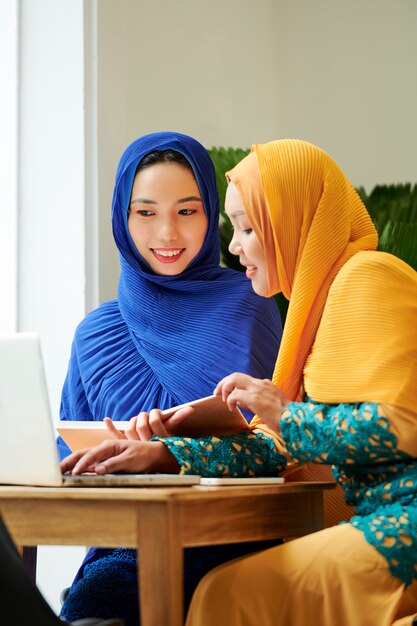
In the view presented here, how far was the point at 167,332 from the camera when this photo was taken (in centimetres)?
252

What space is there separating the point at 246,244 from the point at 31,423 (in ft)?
2.09

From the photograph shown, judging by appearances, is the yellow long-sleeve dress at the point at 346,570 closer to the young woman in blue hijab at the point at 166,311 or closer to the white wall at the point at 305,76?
the young woman in blue hijab at the point at 166,311

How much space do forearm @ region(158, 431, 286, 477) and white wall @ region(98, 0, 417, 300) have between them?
2013 mm

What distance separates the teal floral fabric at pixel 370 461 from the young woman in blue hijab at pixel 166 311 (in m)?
0.76

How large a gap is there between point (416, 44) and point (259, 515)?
3.14 meters

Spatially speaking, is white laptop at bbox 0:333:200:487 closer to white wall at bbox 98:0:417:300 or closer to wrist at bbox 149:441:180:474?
wrist at bbox 149:441:180:474

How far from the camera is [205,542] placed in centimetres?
145

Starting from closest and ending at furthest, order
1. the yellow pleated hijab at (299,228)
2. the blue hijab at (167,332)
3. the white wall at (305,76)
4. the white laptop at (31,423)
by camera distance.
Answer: the white laptop at (31,423) < the yellow pleated hijab at (299,228) < the blue hijab at (167,332) < the white wall at (305,76)

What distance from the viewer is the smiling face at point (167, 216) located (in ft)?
8.27

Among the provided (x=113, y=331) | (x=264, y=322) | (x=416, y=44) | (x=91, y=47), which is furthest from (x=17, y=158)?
(x=416, y=44)

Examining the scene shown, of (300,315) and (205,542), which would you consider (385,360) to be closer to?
(300,315)

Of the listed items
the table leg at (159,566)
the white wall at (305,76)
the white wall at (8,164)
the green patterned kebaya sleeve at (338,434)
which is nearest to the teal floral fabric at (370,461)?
the green patterned kebaya sleeve at (338,434)

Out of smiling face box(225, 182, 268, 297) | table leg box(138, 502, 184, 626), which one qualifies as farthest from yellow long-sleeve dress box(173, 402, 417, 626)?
smiling face box(225, 182, 268, 297)

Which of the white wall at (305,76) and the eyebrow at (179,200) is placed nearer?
the eyebrow at (179,200)
